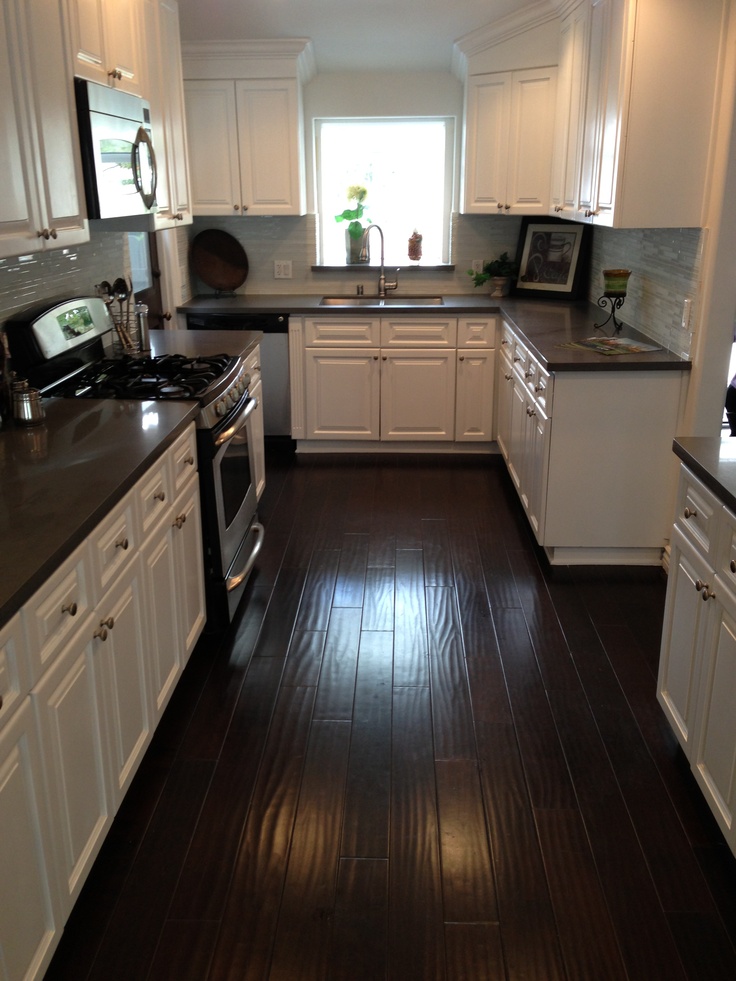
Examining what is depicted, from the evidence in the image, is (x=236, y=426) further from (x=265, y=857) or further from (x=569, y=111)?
(x=569, y=111)

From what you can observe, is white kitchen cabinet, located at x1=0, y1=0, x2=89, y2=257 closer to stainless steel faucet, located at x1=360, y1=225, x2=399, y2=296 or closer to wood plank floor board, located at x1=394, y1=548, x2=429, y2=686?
wood plank floor board, located at x1=394, y1=548, x2=429, y2=686

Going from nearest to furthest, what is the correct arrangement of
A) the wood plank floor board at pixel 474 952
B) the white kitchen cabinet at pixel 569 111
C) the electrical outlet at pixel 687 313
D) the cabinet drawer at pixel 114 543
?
the wood plank floor board at pixel 474 952
the cabinet drawer at pixel 114 543
the electrical outlet at pixel 687 313
the white kitchen cabinet at pixel 569 111

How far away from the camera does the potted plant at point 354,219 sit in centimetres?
554

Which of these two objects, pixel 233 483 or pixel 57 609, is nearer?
pixel 57 609

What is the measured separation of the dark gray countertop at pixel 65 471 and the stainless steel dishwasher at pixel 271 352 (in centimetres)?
236

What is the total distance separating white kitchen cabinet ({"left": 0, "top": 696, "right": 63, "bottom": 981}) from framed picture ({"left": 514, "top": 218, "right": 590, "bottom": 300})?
447 centimetres

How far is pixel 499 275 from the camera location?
545 cm

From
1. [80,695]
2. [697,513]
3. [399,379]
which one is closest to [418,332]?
[399,379]

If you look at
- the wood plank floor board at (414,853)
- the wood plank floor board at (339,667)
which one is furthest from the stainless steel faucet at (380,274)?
the wood plank floor board at (414,853)

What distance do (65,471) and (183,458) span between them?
0.59 meters

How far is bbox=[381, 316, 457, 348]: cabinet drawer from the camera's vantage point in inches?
200

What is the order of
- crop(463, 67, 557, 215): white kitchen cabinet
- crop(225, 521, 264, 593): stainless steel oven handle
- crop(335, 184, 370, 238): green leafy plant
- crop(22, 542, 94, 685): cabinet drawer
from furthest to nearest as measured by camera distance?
1. crop(335, 184, 370, 238): green leafy plant
2. crop(463, 67, 557, 215): white kitchen cabinet
3. crop(225, 521, 264, 593): stainless steel oven handle
4. crop(22, 542, 94, 685): cabinet drawer

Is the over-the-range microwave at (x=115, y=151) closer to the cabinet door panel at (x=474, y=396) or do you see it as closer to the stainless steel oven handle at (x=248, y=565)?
the stainless steel oven handle at (x=248, y=565)

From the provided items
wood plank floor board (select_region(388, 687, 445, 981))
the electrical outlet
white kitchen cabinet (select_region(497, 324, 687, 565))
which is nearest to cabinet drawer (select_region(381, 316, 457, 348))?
white kitchen cabinet (select_region(497, 324, 687, 565))
